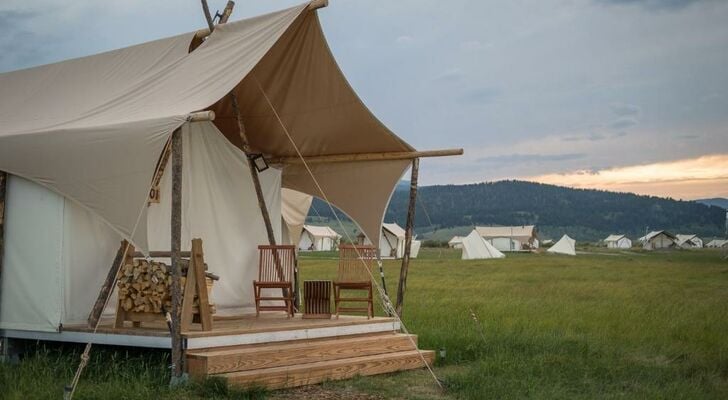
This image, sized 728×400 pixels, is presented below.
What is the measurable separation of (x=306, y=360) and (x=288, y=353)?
249mm

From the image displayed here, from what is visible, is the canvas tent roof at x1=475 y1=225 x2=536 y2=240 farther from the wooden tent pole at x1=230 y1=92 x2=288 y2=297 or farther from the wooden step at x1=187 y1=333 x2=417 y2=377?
the wooden step at x1=187 y1=333 x2=417 y2=377

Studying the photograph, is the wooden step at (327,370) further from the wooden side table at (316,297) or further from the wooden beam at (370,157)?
the wooden beam at (370,157)

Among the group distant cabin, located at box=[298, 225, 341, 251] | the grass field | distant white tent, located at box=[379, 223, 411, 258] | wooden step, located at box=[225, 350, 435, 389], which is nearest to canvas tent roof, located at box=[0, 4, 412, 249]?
the grass field

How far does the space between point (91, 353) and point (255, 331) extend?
1799mm

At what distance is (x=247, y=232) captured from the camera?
11.0m

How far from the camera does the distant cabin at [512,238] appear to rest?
73.6 m

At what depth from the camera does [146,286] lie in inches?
332

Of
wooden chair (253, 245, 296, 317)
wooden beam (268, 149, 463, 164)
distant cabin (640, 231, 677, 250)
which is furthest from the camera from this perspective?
distant cabin (640, 231, 677, 250)

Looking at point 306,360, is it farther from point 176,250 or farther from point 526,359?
point 526,359

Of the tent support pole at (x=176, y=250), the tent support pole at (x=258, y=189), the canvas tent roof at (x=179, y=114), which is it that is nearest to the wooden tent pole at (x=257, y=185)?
the tent support pole at (x=258, y=189)

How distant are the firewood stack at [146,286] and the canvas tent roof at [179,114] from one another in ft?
2.03

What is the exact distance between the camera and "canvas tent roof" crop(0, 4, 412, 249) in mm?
8141

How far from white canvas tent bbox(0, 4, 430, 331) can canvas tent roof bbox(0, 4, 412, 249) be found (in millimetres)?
17

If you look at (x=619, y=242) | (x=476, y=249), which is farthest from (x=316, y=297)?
(x=619, y=242)
